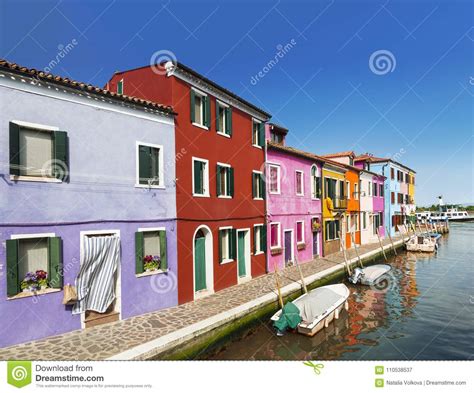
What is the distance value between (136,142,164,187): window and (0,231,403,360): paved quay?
14.1ft

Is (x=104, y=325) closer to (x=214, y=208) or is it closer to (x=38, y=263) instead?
(x=38, y=263)

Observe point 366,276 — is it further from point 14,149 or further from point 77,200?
point 14,149

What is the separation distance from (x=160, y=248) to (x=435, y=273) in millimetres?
18328

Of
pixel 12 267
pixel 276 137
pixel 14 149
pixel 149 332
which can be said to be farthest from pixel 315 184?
pixel 12 267

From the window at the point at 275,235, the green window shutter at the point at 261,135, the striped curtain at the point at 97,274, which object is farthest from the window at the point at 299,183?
the striped curtain at the point at 97,274

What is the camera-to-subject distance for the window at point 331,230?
A: 23281 millimetres

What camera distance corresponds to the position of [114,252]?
31.1 ft

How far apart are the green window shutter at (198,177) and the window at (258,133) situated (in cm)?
486

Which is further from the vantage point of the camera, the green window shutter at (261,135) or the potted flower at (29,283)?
the green window shutter at (261,135)

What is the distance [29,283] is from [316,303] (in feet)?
29.4

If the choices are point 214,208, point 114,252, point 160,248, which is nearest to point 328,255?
point 214,208

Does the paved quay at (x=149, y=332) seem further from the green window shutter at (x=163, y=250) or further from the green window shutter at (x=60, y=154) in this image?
the green window shutter at (x=60, y=154)

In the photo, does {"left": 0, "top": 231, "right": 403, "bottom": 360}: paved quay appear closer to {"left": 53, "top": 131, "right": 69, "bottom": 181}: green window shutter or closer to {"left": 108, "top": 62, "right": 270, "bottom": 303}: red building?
{"left": 108, "top": 62, "right": 270, "bottom": 303}: red building

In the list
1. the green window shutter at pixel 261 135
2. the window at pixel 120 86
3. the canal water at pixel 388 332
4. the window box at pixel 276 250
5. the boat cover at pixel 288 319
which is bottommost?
the canal water at pixel 388 332
